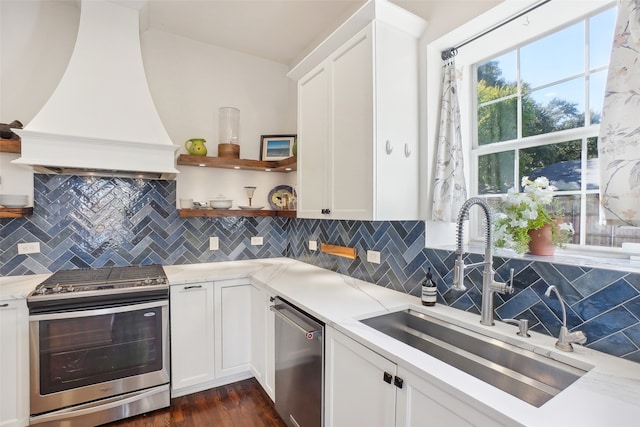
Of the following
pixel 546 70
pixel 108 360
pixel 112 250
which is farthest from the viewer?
pixel 112 250

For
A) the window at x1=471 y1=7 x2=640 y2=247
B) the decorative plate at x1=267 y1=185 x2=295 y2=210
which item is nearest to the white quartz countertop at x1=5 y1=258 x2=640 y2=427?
the window at x1=471 y1=7 x2=640 y2=247

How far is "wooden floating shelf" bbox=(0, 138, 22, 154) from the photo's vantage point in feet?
6.70

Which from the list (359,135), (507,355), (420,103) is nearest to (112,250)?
(359,135)

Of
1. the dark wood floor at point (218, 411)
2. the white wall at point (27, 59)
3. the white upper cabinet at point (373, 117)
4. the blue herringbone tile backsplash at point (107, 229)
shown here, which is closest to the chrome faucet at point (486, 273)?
the white upper cabinet at point (373, 117)

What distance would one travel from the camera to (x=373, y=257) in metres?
2.16

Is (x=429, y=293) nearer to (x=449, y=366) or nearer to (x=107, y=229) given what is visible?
(x=449, y=366)

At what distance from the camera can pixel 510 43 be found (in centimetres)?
163

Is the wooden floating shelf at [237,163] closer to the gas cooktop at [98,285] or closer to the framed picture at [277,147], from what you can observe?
the framed picture at [277,147]

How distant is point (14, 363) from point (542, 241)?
9.67 feet

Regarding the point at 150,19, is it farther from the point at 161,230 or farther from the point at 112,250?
the point at 112,250

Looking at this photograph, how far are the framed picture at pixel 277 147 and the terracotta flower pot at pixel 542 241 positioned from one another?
2.21m

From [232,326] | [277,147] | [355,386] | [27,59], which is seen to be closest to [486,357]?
[355,386]

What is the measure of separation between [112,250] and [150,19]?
195 cm

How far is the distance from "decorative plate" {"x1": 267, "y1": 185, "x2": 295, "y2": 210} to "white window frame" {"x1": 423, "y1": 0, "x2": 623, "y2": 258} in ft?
5.52
